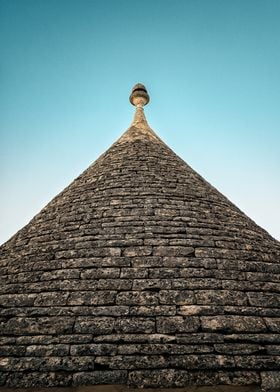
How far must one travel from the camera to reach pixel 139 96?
7559 millimetres

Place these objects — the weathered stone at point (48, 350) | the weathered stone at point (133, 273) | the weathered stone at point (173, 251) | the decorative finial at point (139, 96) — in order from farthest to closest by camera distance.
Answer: the decorative finial at point (139, 96), the weathered stone at point (173, 251), the weathered stone at point (133, 273), the weathered stone at point (48, 350)

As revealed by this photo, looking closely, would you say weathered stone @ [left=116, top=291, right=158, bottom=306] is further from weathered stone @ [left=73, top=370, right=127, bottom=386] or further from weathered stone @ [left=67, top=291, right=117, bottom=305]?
weathered stone @ [left=73, top=370, right=127, bottom=386]

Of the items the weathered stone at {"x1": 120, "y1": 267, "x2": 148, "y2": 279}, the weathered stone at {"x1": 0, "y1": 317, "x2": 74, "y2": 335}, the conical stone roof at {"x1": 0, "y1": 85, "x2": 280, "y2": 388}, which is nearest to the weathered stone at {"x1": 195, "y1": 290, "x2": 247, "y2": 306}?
the conical stone roof at {"x1": 0, "y1": 85, "x2": 280, "y2": 388}

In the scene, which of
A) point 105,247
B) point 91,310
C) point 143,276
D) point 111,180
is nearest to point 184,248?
point 143,276

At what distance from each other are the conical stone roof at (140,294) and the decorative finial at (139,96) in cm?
373

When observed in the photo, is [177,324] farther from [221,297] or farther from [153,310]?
[221,297]

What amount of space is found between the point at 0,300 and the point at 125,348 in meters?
1.56

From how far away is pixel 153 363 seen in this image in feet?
7.79

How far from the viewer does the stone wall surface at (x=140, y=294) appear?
237 centimetres

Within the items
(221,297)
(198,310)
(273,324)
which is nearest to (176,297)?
(198,310)

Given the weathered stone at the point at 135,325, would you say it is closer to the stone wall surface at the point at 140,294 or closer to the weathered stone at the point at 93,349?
the stone wall surface at the point at 140,294

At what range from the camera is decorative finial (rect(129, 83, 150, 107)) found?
753cm

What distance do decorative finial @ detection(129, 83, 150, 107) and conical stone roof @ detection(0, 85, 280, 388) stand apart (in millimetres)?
3732

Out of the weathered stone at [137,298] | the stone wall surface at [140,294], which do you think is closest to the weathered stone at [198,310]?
the stone wall surface at [140,294]
